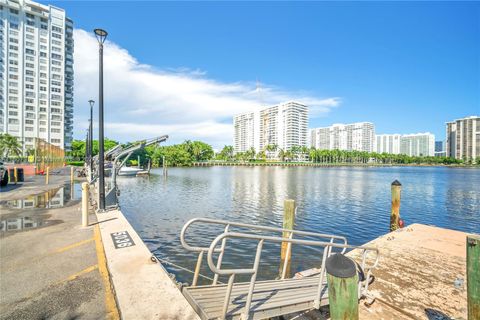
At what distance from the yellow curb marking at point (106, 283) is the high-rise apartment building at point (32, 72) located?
4015 inches

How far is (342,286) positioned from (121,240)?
6.44 meters

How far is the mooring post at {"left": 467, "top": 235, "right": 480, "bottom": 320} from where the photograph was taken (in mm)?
4047

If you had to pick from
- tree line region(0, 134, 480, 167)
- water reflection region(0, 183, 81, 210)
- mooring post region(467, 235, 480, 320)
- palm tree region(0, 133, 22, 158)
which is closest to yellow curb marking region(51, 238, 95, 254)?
water reflection region(0, 183, 81, 210)

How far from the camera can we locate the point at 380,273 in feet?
22.3

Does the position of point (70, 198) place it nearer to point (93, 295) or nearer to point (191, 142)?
point (93, 295)

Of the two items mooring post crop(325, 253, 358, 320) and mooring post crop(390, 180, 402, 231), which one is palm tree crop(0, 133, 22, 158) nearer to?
mooring post crop(390, 180, 402, 231)

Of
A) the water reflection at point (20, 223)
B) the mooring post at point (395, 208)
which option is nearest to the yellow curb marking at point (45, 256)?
the water reflection at point (20, 223)

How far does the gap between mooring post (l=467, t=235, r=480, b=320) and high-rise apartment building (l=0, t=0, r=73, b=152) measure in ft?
357

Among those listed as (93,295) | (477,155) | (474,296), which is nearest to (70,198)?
(93,295)

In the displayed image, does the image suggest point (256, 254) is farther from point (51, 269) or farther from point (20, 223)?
point (20, 223)

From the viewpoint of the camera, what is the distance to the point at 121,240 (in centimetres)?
725

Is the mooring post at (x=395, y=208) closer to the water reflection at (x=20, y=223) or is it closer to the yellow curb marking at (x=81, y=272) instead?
the yellow curb marking at (x=81, y=272)

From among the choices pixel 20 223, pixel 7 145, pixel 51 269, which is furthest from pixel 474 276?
pixel 7 145

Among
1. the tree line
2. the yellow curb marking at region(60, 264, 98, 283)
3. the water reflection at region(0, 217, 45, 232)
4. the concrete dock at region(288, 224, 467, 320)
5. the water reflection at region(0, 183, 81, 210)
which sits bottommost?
the concrete dock at region(288, 224, 467, 320)
